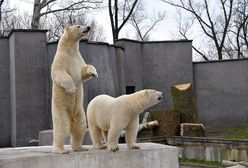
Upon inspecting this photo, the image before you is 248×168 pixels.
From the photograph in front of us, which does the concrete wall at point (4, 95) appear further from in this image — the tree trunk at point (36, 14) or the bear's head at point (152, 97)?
the bear's head at point (152, 97)

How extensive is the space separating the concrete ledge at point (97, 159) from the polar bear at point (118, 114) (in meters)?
0.14

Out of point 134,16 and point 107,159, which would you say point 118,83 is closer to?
point 107,159

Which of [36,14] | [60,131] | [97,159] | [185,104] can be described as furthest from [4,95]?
[97,159]

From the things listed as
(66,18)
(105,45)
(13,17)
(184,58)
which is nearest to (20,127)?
(105,45)

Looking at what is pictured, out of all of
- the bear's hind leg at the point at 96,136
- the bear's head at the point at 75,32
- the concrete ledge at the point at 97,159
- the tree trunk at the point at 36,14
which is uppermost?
the tree trunk at the point at 36,14

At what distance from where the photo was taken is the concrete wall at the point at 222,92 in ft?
58.3

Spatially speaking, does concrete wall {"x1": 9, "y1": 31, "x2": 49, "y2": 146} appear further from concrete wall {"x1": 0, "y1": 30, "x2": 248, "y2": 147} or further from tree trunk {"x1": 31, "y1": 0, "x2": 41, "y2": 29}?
tree trunk {"x1": 31, "y1": 0, "x2": 41, "y2": 29}

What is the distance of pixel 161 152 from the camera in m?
5.18

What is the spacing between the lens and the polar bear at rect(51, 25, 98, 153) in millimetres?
4652

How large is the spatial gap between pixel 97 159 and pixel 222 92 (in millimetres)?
14038

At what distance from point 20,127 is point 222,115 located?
9.12m

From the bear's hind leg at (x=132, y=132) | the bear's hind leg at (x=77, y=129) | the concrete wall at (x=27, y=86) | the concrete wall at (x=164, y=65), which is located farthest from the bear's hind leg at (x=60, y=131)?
the concrete wall at (x=164, y=65)

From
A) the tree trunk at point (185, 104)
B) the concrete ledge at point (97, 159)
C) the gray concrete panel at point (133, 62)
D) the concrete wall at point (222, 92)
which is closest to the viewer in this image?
the concrete ledge at point (97, 159)

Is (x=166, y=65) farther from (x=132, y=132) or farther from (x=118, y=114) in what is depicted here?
(x=118, y=114)
